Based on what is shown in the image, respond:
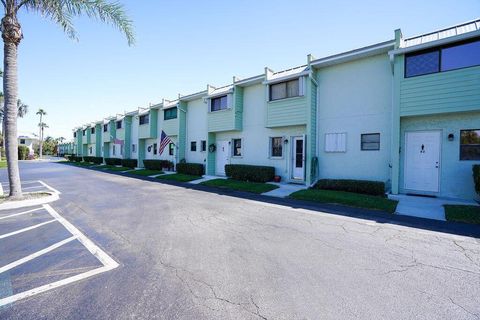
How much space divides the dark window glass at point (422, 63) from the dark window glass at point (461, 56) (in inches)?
9.3

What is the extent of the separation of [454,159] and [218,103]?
13.6 meters

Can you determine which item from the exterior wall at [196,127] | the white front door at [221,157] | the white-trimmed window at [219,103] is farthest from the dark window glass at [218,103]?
the white front door at [221,157]

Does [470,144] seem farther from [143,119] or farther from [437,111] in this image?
[143,119]

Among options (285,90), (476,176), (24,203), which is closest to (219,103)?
(285,90)

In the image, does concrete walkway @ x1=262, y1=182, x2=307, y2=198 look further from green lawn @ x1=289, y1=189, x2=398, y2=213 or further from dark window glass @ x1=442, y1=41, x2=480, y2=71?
dark window glass @ x1=442, y1=41, x2=480, y2=71

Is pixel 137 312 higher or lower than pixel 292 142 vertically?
lower

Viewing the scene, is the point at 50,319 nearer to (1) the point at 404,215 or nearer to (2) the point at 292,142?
(1) the point at 404,215

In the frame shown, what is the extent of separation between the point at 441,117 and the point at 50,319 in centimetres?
1272

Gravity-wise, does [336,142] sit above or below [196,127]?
below

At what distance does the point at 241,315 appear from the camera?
2660 mm

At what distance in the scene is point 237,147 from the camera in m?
16.9

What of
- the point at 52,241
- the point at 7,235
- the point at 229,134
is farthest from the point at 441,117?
the point at 7,235

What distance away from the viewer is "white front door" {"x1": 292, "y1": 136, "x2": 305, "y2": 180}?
13.3 m

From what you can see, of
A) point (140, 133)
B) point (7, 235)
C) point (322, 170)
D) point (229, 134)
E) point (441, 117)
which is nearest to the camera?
point (7, 235)
